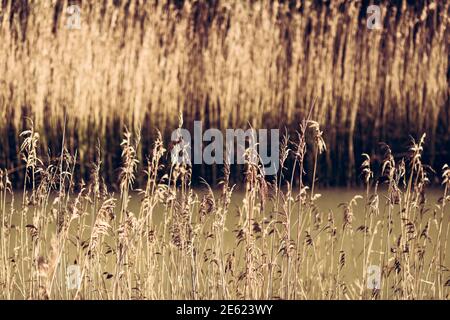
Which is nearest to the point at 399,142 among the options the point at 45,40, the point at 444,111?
the point at 444,111

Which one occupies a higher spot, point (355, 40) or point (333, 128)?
point (355, 40)

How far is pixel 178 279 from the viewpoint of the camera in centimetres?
360

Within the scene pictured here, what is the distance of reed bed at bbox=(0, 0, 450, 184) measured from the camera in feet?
22.5

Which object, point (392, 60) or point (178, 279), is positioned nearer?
point (178, 279)

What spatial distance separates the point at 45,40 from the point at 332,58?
6.36 ft

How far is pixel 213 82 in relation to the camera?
710cm

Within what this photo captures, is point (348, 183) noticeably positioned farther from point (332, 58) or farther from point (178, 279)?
point (178, 279)

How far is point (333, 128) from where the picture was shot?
6.97 m

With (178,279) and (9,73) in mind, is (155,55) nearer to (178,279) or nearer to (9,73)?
(9,73)

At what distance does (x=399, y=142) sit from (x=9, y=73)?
2618mm

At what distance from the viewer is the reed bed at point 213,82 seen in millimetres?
6863
